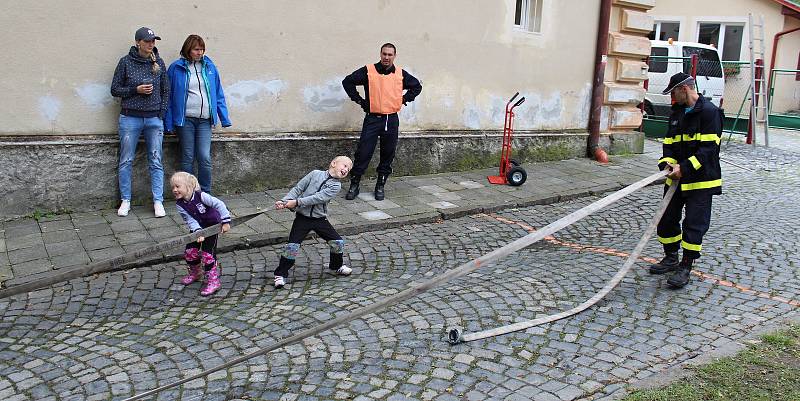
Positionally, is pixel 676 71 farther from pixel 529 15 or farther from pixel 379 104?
pixel 379 104

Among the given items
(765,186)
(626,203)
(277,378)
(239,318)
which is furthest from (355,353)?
(765,186)

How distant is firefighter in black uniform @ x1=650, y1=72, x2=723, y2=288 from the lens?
215 inches

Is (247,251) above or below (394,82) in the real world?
below

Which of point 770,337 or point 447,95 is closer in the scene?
point 770,337

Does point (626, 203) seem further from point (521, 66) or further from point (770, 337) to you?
point (770, 337)

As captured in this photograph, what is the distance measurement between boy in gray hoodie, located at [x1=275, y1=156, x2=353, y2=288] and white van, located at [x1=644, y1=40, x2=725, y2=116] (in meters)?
11.8

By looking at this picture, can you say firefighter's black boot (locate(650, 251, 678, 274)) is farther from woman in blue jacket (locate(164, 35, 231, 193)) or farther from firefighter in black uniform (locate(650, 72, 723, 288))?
woman in blue jacket (locate(164, 35, 231, 193))

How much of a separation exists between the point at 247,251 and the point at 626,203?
193 inches

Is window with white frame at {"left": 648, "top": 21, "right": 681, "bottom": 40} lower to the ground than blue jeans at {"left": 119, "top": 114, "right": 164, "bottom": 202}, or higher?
higher

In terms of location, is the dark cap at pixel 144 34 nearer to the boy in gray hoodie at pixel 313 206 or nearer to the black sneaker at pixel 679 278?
the boy in gray hoodie at pixel 313 206

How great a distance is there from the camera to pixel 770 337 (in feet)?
14.9

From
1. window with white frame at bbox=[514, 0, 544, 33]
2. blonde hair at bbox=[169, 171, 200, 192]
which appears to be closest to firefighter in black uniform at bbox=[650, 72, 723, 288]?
blonde hair at bbox=[169, 171, 200, 192]

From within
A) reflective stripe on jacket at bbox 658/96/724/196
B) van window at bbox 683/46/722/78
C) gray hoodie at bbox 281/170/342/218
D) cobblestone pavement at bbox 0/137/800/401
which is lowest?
cobblestone pavement at bbox 0/137/800/401

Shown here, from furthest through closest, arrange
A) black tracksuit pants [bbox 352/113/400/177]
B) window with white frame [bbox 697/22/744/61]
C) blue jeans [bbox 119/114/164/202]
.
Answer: window with white frame [bbox 697/22/744/61] → black tracksuit pants [bbox 352/113/400/177] → blue jeans [bbox 119/114/164/202]
